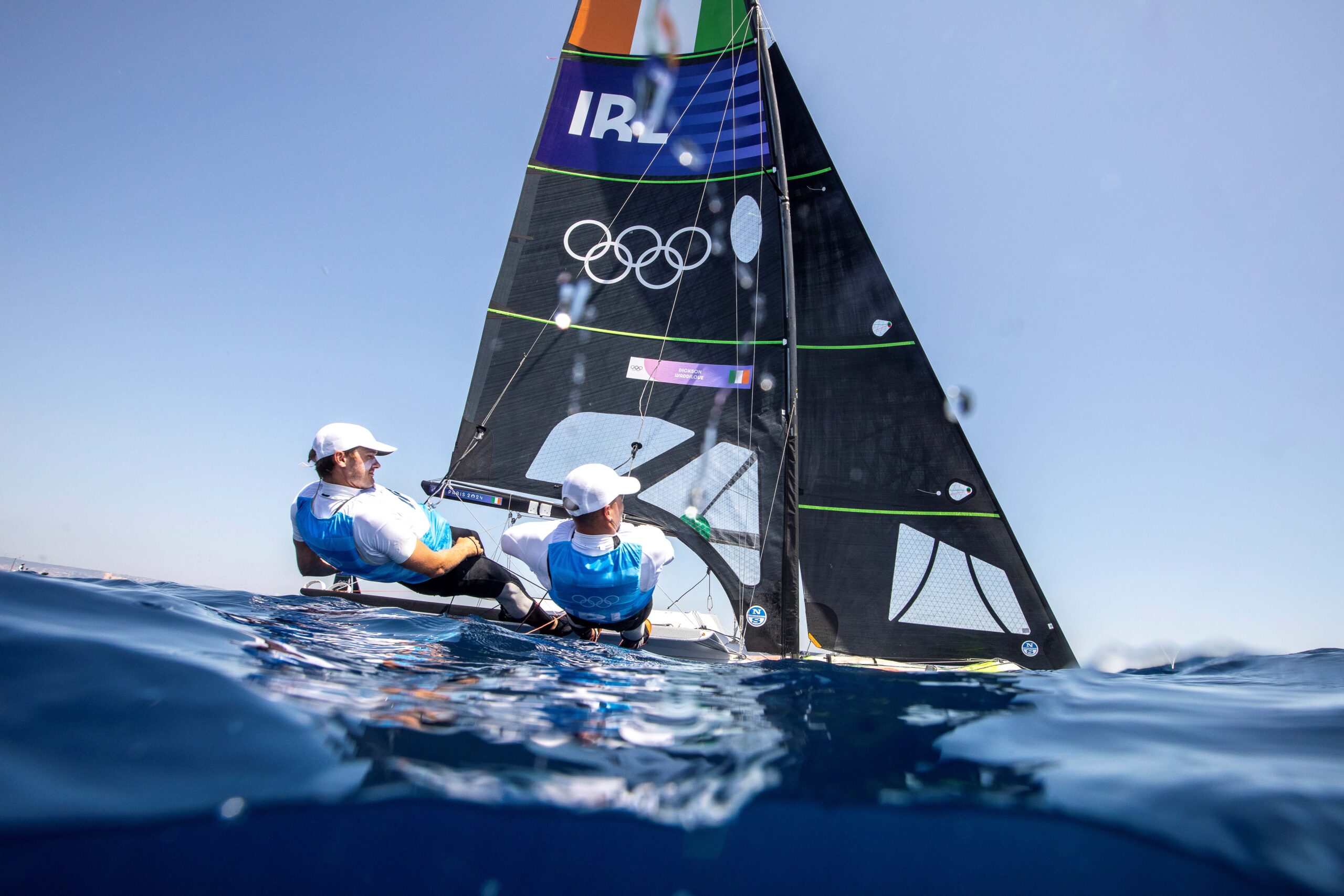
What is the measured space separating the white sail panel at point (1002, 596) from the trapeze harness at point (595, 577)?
14.4ft

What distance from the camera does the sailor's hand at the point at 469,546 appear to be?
12.4ft

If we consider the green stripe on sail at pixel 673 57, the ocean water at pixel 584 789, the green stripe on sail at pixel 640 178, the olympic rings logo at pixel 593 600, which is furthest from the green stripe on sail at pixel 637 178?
the ocean water at pixel 584 789

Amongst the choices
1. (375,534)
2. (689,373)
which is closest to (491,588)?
(375,534)

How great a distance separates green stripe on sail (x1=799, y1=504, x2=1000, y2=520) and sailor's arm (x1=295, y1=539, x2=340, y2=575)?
13.7 feet

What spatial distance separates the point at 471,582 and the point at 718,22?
621cm

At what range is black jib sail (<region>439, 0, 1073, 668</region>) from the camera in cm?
585

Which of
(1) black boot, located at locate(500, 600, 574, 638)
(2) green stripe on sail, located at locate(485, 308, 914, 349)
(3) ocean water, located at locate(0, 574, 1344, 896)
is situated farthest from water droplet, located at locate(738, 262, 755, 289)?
(3) ocean water, located at locate(0, 574, 1344, 896)

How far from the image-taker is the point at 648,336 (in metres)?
6.21

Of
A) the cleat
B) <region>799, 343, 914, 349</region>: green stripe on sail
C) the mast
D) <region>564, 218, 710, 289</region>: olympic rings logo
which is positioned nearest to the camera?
the cleat

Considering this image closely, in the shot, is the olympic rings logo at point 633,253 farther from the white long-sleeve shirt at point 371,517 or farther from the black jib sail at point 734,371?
the white long-sleeve shirt at point 371,517

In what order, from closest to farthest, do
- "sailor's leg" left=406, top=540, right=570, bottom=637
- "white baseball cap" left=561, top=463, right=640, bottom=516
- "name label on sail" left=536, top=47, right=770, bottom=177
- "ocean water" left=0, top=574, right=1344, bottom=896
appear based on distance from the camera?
"ocean water" left=0, top=574, right=1344, bottom=896 → "white baseball cap" left=561, top=463, right=640, bottom=516 → "sailor's leg" left=406, top=540, right=570, bottom=637 → "name label on sail" left=536, top=47, right=770, bottom=177

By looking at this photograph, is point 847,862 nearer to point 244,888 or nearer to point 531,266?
point 244,888

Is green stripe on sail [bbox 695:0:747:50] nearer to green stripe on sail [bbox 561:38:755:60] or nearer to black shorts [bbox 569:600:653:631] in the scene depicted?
green stripe on sail [bbox 561:38:755:60]

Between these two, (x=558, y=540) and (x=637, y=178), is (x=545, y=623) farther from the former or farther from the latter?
(x=637, y=178)
